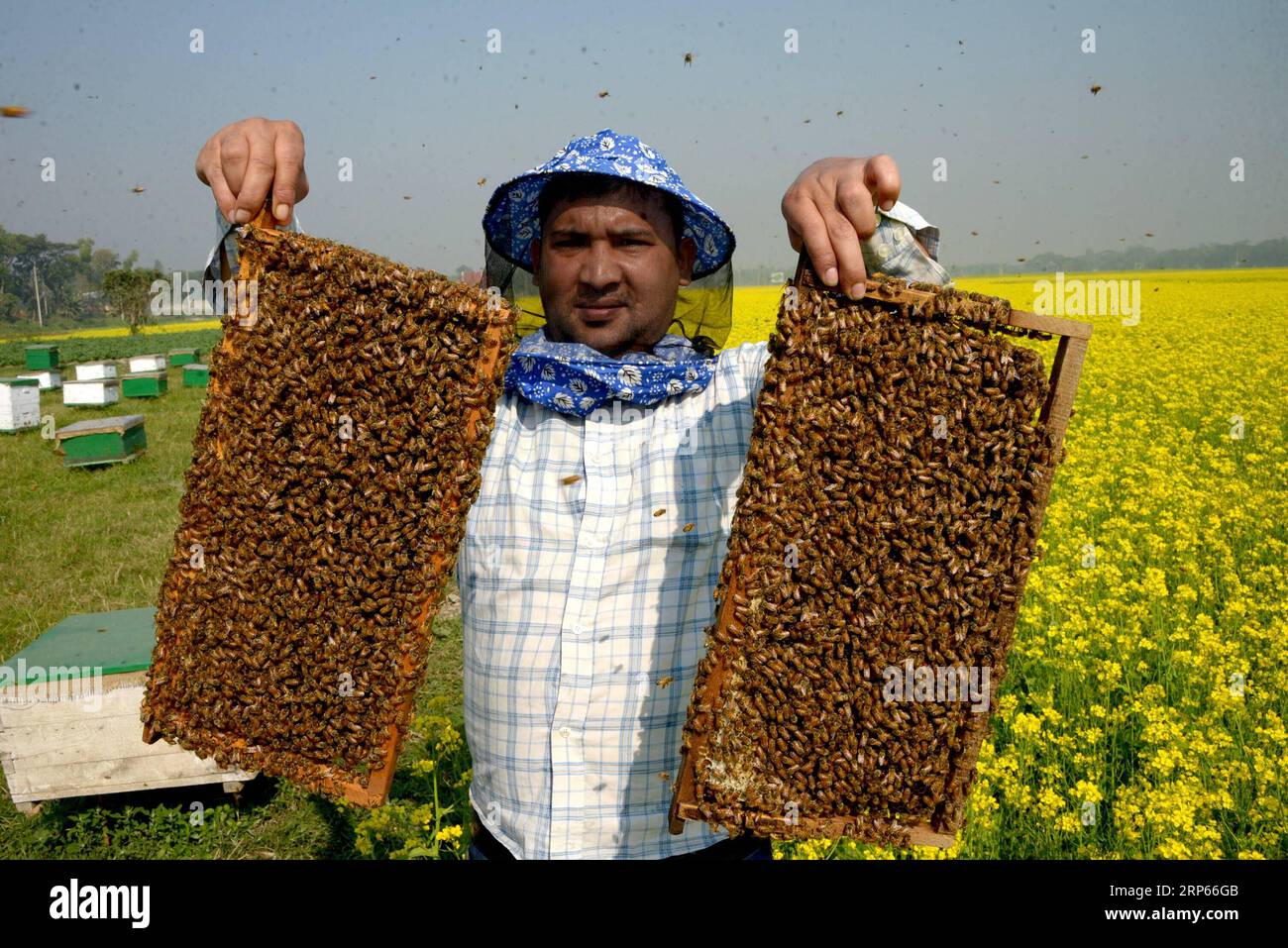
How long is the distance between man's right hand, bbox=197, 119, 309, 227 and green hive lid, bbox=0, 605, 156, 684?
389 centimetres

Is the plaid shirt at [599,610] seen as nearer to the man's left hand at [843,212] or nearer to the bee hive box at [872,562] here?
the man's left hand at [843,212]

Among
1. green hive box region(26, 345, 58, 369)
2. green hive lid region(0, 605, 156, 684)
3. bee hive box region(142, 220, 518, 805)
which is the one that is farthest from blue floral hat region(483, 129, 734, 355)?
green hive box region(26, 345, 58, 369)

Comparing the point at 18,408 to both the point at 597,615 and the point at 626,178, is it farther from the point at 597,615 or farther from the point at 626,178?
the point at 597,615

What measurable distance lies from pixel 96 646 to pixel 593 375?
484cm

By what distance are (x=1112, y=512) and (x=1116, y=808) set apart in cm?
533

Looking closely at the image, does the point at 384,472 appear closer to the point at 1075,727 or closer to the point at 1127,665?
the point at 1075,727

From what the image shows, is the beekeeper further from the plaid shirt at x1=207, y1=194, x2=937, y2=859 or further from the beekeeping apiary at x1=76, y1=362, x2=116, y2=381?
the beekeeping apiary at x1=76, y1=362, x2=116, y2=381

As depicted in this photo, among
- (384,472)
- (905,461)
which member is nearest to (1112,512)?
(905,461)

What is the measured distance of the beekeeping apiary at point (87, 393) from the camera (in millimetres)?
23594

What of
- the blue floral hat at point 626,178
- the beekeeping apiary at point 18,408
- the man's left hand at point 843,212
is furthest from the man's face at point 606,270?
the beekeeping apiary at point 18,408

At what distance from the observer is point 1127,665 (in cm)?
575

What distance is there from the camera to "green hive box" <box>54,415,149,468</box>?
16344 mm

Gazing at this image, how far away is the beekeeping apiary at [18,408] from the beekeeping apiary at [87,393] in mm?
2327

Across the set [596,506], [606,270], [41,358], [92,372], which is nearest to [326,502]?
[596,506]
